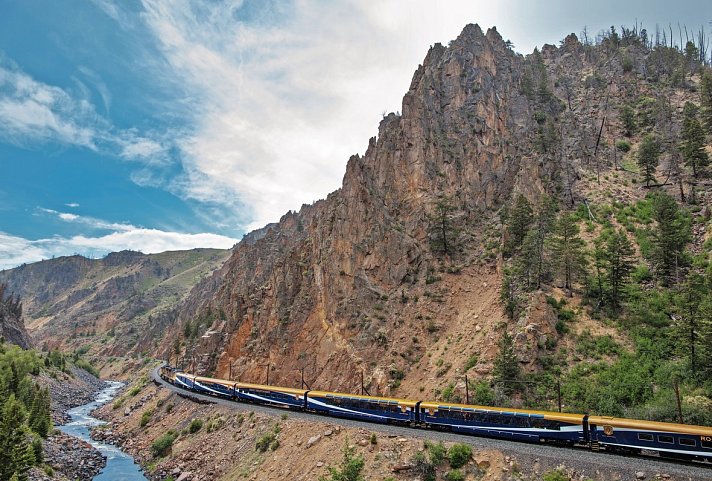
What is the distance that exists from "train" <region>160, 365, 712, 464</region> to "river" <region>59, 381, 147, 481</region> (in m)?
16.8

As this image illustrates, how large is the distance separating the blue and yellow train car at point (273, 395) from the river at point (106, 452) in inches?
485

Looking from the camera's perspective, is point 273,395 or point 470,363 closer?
point 470,363

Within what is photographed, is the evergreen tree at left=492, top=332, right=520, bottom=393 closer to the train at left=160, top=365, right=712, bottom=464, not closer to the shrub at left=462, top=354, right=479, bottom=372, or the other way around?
the shrub at left=462, top=354, right=479, bottom=372

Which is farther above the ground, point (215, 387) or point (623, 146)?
point (623, 146)

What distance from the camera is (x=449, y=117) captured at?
249 ft

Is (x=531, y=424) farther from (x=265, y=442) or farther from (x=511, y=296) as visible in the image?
(x=265, y=442)

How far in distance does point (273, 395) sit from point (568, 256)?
3384 centimetres

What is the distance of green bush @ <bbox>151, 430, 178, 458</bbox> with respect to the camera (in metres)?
48.4

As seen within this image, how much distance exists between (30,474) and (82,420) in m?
43.9

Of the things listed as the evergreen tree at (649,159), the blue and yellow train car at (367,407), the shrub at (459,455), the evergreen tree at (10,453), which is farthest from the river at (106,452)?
the evergreen tree at (649,159)

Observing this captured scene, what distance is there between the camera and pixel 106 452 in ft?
174

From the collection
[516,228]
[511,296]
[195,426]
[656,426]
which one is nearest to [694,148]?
[516,228]

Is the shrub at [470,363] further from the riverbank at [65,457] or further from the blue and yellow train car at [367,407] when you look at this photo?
the riverbank at [65,457]

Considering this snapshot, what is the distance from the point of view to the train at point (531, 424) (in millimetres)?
23302
